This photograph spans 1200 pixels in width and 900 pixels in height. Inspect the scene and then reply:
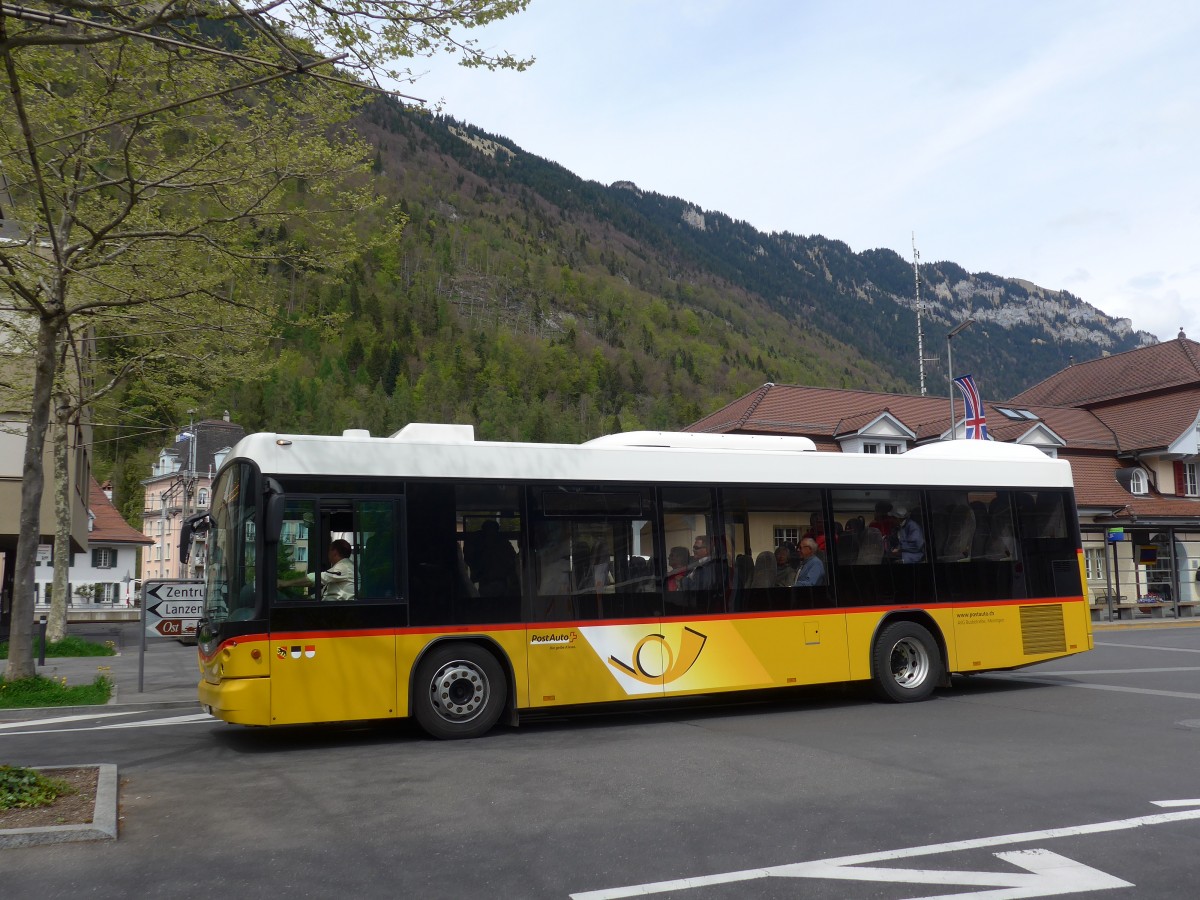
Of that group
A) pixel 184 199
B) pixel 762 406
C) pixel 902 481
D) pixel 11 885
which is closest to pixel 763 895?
pixel 11 885

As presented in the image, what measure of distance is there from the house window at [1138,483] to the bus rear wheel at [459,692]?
41431 millimetres

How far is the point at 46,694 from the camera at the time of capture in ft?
45.6

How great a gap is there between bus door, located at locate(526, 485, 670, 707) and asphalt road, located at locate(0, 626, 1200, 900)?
51 cm

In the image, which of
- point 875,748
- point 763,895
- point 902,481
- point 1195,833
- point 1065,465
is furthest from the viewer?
point 1065,465

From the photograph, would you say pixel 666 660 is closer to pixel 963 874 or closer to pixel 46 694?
pixel 963 874

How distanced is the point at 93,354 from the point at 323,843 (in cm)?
2155

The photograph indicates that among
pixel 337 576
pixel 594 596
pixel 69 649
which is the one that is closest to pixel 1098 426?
pixel 69 649

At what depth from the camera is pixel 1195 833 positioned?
5820 millimetres

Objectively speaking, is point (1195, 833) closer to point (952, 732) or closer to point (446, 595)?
point (952, 732)

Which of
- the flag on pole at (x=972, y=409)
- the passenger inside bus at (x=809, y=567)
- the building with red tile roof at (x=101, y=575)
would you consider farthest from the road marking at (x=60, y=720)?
the building with red tile roof at (x=101, y=575)

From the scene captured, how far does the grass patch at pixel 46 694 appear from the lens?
13.5 m

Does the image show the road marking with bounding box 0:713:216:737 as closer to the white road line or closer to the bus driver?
the bus driver

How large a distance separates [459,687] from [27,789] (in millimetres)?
4025

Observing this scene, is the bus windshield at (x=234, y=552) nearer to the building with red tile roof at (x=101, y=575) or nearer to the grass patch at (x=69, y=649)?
the grass patch at (x=69, y=649)
